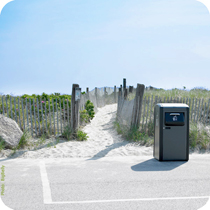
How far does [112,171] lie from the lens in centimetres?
636

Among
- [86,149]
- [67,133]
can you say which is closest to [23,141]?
[67,133]

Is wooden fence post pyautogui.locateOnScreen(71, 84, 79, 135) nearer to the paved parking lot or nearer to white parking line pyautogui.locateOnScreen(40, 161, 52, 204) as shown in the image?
the paved parking lot

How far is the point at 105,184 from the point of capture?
538 cm

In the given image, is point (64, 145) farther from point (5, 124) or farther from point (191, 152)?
point (191, 152)

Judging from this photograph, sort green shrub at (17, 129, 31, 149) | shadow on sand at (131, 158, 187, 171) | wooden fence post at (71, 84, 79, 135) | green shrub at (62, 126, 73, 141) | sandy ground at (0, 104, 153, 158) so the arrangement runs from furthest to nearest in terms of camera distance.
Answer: wooden fence post at (71, 84, 79, 135)
green shrub at (62, 126, 73, 141)
green shrub at (17, 129, 31, 149)
sandy ground at (0, 104, 153, 158)
shadow on sand at (131, 158, 187, 171)

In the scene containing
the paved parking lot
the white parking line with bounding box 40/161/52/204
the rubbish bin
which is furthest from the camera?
the rubbish bin

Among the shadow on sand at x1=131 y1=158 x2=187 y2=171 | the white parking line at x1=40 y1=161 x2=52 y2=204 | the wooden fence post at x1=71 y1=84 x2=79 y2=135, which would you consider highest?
the wooden fence post at x1=71 y1=84 x2=79 y2=135

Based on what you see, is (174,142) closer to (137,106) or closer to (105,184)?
(105,184)

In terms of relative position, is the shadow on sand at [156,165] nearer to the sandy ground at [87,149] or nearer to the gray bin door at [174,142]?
the gray bin door at [174,142]

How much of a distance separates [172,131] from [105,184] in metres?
2.69

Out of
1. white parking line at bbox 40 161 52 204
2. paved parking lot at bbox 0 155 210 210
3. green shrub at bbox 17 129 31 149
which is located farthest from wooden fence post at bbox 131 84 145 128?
white parking line at bbox 40 161 52 204

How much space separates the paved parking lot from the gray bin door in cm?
21

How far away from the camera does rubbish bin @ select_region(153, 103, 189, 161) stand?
7.17m

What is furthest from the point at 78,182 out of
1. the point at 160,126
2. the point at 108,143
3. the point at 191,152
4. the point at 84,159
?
the point at 191,152
